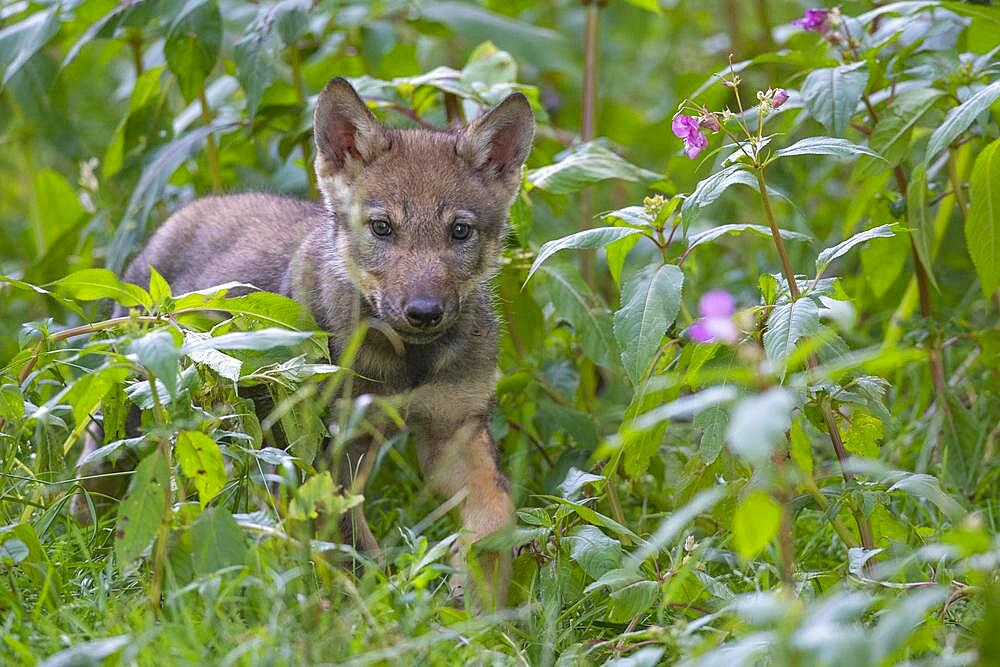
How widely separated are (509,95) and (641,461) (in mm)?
1372

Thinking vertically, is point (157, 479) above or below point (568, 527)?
above

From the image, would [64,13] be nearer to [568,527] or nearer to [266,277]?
[266,277]

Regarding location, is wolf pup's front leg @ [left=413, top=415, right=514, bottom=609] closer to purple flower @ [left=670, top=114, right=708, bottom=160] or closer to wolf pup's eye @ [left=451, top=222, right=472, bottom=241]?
wolf pup's eye @ [left=451, top=222, right=472, bottom=241]

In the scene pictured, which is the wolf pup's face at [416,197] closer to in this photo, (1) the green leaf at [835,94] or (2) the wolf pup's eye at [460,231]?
(2) the wolf pup's eye at [460,231]

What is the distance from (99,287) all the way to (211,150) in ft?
6.85

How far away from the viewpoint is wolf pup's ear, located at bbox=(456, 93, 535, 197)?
169 inches

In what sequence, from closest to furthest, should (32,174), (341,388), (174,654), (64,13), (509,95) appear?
(174,654)
(341,388)
(509,95)
(64,13)
(32,174)

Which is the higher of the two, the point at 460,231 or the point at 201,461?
the point at 460,231

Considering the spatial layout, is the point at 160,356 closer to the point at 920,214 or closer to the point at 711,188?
the point at 711,188

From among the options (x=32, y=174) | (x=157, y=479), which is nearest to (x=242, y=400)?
(x=157, y=479)

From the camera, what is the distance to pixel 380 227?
4.13m

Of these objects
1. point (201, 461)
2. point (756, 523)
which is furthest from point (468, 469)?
point (756, 523)

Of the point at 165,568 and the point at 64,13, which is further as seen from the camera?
the point at 64,13

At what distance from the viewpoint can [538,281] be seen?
177 inches
